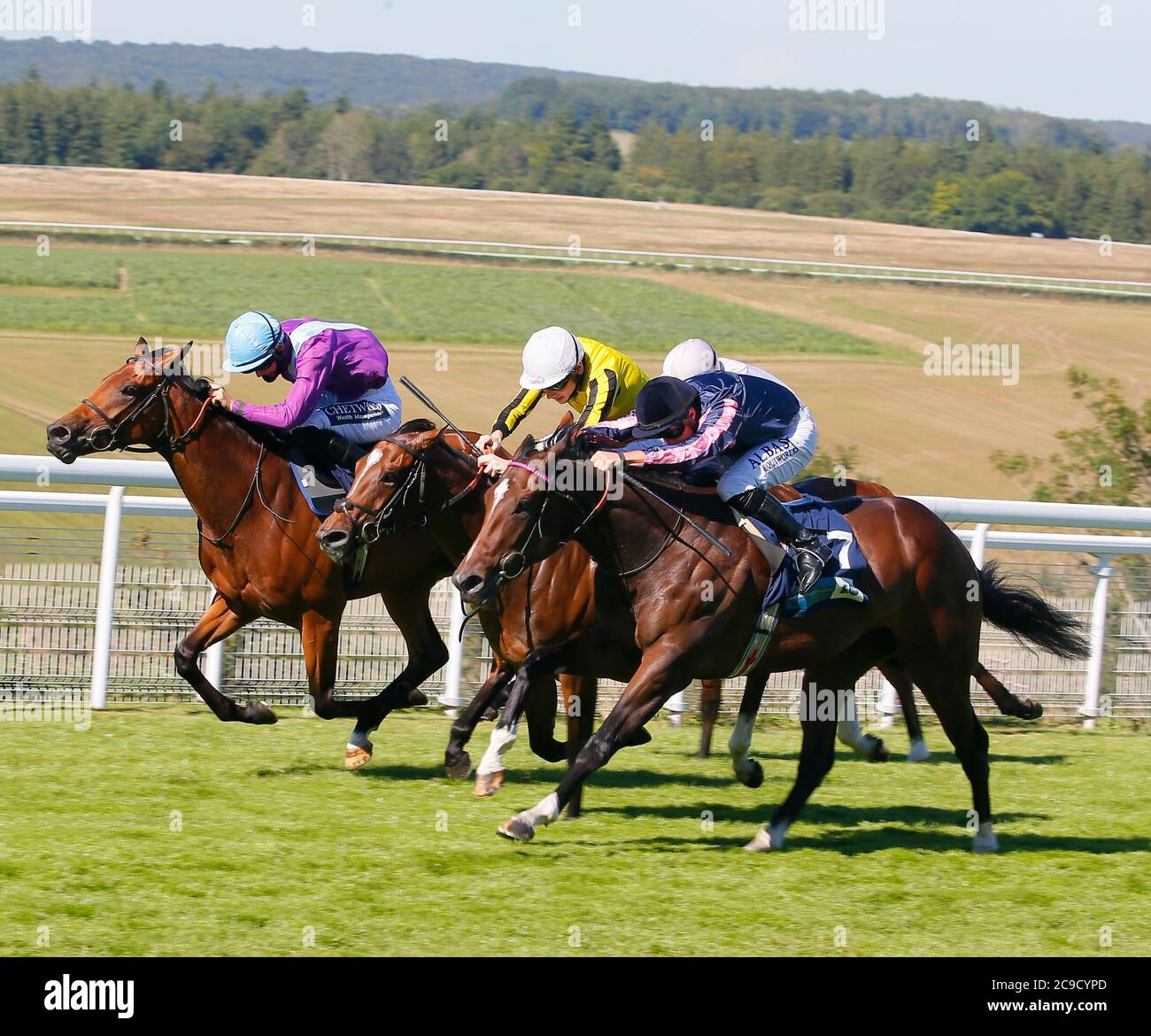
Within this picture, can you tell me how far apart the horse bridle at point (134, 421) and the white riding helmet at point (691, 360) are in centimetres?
196

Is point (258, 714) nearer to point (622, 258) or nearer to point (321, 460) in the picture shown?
point (321, 460)

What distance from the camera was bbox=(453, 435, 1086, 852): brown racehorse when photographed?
197 inches

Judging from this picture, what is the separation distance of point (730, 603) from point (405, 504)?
1421 mm

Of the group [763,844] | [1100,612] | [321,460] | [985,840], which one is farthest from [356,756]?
[1100,612]

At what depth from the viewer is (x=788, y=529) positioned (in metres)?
5.41

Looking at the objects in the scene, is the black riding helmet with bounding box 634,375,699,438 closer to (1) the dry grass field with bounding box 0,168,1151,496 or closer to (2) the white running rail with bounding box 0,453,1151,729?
(2) the white running rail with bounding box 0,453,1151,729

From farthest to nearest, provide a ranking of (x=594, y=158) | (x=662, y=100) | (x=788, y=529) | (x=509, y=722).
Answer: (x=662, y=100) → (x=594, y=158) → (x=509, y=722) → (x=788, y=529)

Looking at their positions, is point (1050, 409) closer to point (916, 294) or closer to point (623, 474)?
point (916, 294)

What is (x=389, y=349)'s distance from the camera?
27594 mm

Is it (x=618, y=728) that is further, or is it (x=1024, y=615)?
(x=1024, y=615)

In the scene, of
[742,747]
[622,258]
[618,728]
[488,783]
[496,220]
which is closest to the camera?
[618,728]

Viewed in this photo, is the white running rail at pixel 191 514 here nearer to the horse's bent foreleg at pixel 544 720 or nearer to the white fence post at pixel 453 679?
the white fence post at pixel 453 679
